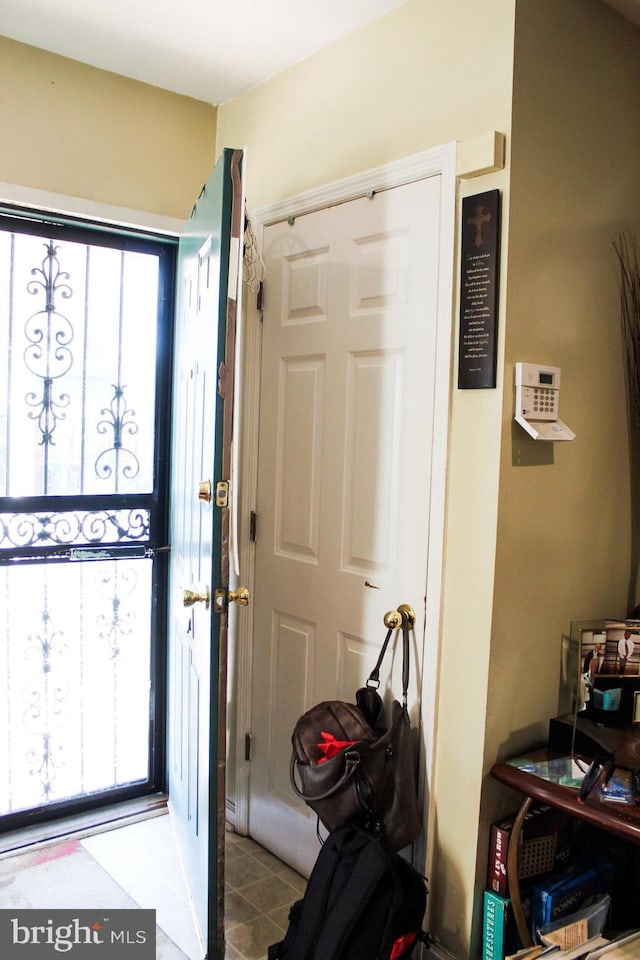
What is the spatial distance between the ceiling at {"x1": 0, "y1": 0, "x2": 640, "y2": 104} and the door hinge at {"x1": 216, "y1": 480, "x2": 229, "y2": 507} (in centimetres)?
126

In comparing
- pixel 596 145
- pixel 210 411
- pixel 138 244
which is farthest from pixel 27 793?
pixel 596 145

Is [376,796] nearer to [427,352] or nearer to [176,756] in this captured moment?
[176,756]

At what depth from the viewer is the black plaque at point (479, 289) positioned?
1.67 m

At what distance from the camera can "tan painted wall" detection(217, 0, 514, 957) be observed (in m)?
1.69

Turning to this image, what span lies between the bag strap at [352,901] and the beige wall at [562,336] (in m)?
0.28

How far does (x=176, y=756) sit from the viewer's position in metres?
2.37

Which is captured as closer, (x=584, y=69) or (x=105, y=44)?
(x=584, y=69)

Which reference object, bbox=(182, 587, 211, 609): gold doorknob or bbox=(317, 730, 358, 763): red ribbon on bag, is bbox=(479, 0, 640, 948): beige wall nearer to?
bbox=(317, 730, 358, 763): red ribbon on bag

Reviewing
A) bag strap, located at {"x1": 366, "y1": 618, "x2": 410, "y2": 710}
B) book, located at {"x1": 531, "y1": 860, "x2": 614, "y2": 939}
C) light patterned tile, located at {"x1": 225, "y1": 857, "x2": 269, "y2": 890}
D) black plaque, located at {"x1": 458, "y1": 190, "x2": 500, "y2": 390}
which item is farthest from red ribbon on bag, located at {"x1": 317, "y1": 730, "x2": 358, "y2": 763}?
black plaque, located at {"x1": 458, "y1": 190, "x2": 500, "y2": 390}

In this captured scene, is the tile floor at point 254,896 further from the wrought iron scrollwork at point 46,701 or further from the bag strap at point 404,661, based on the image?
the bag strap at point 404,661

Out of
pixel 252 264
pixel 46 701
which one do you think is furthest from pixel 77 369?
pixel 46 701

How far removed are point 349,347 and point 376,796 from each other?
1152 millimetres

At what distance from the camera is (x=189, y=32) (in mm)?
2082

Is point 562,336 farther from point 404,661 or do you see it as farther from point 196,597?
point 196,597
